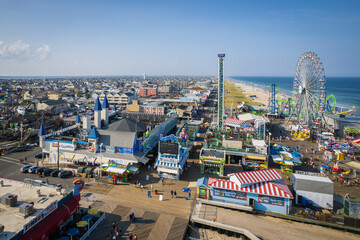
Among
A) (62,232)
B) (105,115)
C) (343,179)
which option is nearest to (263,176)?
(343,179)

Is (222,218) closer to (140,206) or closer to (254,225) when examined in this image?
(254,225)

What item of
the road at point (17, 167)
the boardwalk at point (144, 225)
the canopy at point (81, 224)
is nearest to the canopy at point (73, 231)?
the canopy at point (81, 224)

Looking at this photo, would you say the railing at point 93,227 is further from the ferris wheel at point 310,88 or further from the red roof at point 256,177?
the ferris wheel at point 310,88

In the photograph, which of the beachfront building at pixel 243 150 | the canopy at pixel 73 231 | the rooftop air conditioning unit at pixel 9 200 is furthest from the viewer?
the beachfront building at pixel 243 150

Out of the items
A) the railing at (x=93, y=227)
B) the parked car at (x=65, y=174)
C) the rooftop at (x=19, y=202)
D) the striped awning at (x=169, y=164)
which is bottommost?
the railing at (x=93, y=227)

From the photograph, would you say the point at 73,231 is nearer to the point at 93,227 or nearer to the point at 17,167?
the point at 93,227

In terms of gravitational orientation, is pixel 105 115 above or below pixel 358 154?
above

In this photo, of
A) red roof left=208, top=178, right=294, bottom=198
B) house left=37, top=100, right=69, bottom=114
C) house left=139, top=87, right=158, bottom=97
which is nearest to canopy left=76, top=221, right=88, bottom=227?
red roof left=208, top=178, right=294, bottom=198

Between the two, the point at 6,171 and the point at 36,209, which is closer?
the point at 36,209
